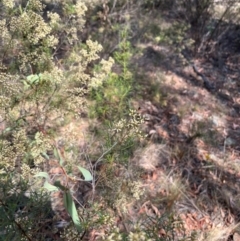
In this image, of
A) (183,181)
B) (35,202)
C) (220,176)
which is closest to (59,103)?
(35,202)

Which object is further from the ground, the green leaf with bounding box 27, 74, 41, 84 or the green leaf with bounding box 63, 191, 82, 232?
the green leaf with bounding box 27, 74, 41, 84

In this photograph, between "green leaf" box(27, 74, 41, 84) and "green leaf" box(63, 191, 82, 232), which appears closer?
"green leaf" box(63, 191, 82, 232)

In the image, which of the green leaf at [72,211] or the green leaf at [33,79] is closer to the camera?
the green leaf at [72,211]

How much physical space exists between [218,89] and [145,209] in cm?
257

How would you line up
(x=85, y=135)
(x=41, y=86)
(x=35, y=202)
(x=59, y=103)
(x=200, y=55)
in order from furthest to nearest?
(x=200, y=55), (x=85, y=135), (x=59, y=103), (x=41, y=86), (x=35, y=202)

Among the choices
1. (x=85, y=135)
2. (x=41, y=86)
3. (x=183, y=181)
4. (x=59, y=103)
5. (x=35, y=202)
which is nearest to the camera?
(x=35, y=202)

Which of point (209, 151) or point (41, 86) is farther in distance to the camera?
point (209, 151)

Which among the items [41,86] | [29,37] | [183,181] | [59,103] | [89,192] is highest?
[29,37]

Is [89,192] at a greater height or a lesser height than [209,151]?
lesser

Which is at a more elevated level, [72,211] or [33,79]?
[33,79]

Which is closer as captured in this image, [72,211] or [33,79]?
[72,211]

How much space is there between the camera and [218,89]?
4.49 meters

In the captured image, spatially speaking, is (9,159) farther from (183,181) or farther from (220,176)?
(220,176)

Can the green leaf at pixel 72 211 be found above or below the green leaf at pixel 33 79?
below
